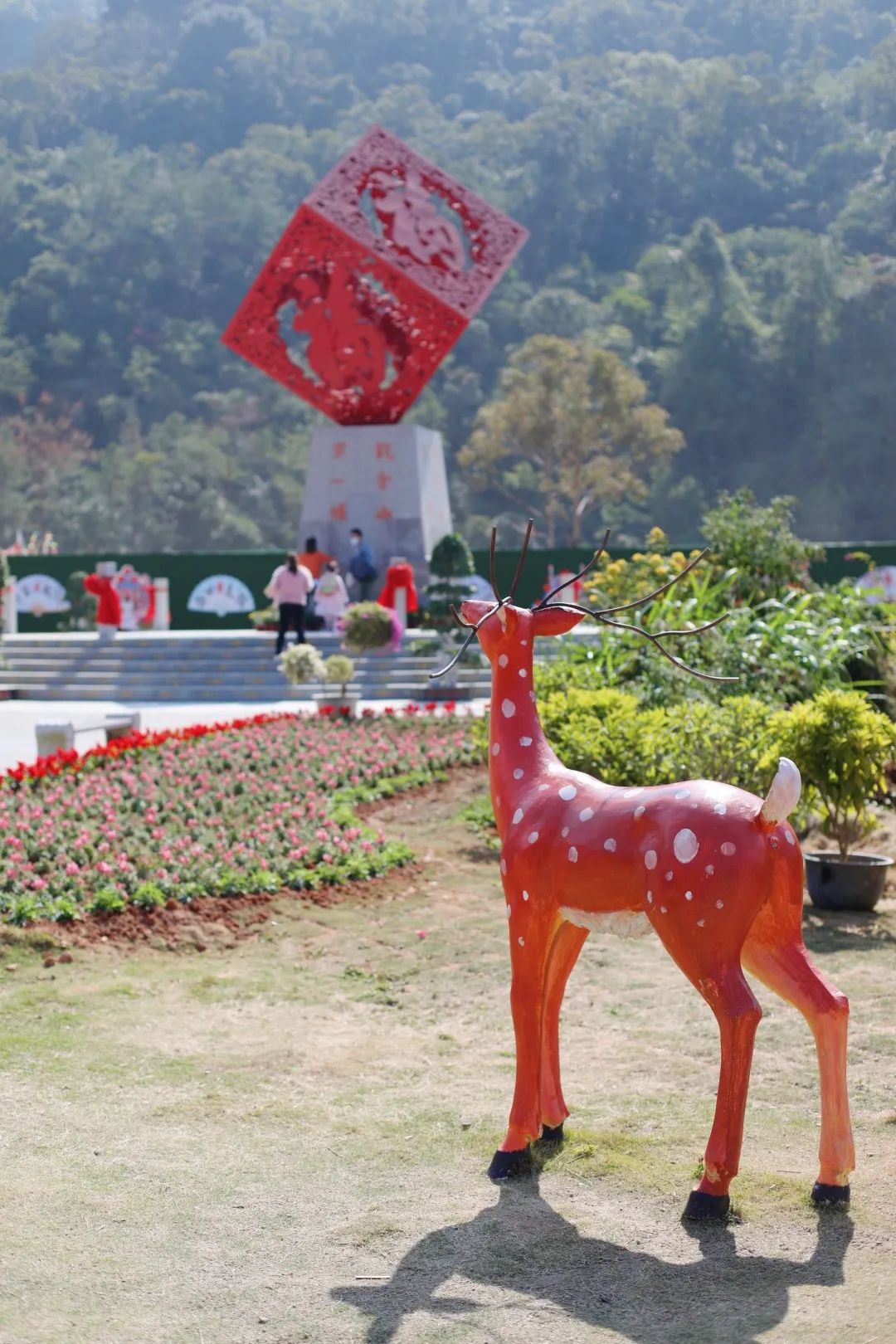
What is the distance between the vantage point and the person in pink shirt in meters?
19.3

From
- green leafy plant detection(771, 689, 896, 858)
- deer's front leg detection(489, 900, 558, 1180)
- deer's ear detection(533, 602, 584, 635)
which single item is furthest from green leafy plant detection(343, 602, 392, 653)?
deer's front leg detection(489, 900, 558, 1180)

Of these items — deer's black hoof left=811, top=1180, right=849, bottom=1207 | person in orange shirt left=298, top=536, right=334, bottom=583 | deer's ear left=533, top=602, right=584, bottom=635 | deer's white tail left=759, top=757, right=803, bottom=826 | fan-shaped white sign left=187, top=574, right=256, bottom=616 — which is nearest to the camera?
deer's white tail left=759, top=757, right=803, bottom=826

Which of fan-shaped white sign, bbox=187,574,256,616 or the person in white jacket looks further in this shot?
fan-shaped white sign, bbox=187,574,256,616

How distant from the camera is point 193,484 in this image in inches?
2106

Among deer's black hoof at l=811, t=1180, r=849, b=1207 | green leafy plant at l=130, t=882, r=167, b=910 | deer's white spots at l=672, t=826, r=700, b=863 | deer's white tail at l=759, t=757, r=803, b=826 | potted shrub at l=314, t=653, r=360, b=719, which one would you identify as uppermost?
deer's white tail at l=759, t=757, r=803, b=826

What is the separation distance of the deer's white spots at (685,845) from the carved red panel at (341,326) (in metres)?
20.6

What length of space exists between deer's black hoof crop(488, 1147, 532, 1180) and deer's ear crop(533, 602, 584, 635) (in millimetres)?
1555

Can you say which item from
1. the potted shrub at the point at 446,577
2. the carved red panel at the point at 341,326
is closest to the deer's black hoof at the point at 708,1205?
the potted shrub at the point at 446,577

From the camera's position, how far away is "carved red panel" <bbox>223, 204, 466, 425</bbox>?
2405 centimetres

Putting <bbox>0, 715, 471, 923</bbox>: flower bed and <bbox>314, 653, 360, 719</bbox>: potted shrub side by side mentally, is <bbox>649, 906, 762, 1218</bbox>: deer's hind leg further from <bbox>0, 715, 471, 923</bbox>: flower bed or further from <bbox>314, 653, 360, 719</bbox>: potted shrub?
<bbox>314, 653, 360, 719</bbox>: potted shrub

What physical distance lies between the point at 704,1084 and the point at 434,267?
792 inches

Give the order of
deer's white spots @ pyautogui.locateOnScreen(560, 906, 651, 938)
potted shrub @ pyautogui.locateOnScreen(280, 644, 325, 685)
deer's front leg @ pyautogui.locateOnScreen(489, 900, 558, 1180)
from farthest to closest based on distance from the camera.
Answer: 1. potted shrub @ pyautogui.locateOnScreen(280, 644, 325, 685)
2. deer's front leg @ pyautogui.locateOnScreen(489, 900, 558, 1180)
3. deer's white spots @ pyautogui.locateOnScreen(560, 906, 651, 938)

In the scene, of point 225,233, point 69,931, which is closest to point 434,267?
point 69,931

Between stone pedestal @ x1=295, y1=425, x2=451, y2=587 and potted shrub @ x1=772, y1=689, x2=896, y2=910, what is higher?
stone pedestal @ x1=295, y1=425, x2=451, y2=587
